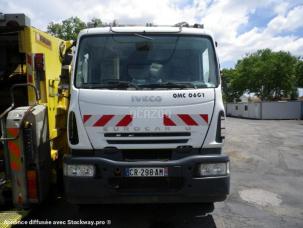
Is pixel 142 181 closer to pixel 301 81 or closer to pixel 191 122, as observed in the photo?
pixel 191 122

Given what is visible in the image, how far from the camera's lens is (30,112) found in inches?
211

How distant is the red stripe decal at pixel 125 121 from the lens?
506cm

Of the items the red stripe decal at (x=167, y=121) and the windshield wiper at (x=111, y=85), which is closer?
the red stripe decal at (x=167, y=121)

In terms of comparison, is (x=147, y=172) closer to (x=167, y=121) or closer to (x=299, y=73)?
(x=167, y=121)

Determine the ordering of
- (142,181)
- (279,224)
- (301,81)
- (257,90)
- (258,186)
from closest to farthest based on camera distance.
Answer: (142,181)
(279,224)
(258,186)
(301,81)
(257,90)

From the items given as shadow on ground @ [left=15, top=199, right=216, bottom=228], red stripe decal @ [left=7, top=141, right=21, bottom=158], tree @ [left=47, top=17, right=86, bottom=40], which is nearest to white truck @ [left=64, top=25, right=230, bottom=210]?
red stripe decal @ [left=7, top=141, right=21, bottom=158]

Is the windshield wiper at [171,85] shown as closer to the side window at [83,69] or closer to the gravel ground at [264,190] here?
the side window at [83,69]

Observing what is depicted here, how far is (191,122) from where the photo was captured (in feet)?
16.8

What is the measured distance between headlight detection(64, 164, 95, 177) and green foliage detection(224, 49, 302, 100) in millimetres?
50629

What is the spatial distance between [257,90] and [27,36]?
61158mm

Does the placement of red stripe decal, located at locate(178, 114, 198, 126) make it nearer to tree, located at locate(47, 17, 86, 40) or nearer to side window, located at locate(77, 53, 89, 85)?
side window, located at locate(77, 53, 89, 85)

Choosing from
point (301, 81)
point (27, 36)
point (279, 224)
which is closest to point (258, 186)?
point (279, 224)

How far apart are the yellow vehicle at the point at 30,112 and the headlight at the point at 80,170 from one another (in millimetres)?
610

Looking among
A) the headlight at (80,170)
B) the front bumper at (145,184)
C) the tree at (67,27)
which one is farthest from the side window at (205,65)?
the tree at (67,27)
